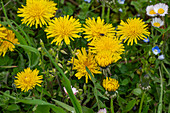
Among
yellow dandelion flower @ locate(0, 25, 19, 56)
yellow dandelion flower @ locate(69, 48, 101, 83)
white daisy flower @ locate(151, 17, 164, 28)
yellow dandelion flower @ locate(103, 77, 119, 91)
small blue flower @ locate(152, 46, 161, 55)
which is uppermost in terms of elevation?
white daisy flower @ locate(151, 17, 164, 28)

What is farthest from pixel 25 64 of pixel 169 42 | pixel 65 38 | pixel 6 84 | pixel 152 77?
pixel 169 42

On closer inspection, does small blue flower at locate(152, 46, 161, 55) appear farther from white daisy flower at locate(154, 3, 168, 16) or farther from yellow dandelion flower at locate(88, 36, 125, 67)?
yellow dandelion flower at locate(88, 36, 125, 67)

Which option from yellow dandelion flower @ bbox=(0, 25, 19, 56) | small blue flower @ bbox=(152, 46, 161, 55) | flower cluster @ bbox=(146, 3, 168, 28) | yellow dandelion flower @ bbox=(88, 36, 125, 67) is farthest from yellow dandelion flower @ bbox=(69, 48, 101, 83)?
flower cluster @ bbox=(146, 3, 168, 28)

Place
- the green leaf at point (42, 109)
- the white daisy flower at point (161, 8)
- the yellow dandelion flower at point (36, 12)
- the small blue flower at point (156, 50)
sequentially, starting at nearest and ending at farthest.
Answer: the green leaf at point (42, 109) < the yellow dandelion flower at point (36, 12) < the small blue flower at point (156, 50) < the white daisy flower at point (161, 8)

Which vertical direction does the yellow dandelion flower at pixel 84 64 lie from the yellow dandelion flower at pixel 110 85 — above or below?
above

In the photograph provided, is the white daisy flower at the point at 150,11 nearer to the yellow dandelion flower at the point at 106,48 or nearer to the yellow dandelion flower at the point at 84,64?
the yellow dandelion flower at the point at 106,48

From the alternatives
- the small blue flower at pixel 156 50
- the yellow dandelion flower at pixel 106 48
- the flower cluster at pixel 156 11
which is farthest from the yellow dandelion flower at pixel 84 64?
the flower cluster at pixel 156 11

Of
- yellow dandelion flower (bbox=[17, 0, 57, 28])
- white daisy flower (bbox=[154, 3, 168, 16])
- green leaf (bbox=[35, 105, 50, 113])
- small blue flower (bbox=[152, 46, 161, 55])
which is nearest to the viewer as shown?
green leaf (bbox=[35, 105, 50, 113])

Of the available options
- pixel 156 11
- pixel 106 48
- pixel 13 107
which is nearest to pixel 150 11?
pixel 156 11
